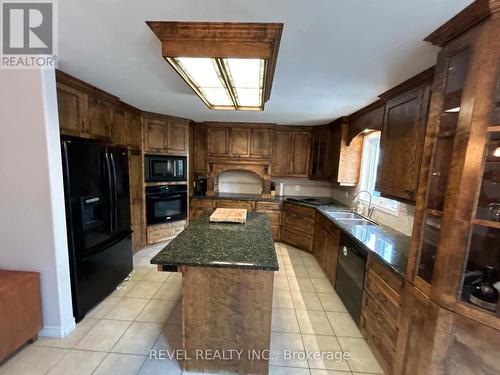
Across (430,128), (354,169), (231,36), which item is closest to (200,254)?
(231,36)

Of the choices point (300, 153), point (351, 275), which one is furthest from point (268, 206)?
point (351, 275)

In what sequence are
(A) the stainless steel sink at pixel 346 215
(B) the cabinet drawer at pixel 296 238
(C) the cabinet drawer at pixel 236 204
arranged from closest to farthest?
(A) the stainless steel sink at pixel 346 215
(B) the cabinet drawer at pixel 296 238
(C) the cabinet drawer at pixel 236 204

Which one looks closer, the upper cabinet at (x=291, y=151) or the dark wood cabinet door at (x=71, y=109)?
the dark wood cabinet door at (x=71, y=109)

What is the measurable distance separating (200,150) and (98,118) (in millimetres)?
1989

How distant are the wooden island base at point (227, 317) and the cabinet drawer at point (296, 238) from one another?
7.99ft

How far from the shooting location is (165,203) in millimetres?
3877

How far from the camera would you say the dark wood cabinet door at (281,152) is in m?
4.29

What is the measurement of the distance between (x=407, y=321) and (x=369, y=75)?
185 centimetres

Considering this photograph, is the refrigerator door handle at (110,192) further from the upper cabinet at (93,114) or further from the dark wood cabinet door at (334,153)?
the dark wood cabinet door at (334,153)

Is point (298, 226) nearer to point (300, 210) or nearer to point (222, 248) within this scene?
point (300, 210)

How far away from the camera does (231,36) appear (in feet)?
4.17

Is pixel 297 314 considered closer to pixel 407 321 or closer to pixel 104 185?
pixel 407 321

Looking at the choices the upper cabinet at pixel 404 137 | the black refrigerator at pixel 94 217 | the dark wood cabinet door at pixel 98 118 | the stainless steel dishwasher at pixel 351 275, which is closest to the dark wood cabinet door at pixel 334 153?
the upper cabinet at pixel 404 137

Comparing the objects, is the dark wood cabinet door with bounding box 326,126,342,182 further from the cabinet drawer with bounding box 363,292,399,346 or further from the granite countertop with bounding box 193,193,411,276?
the cabinet drawer with bounding box 363,292,399,346
